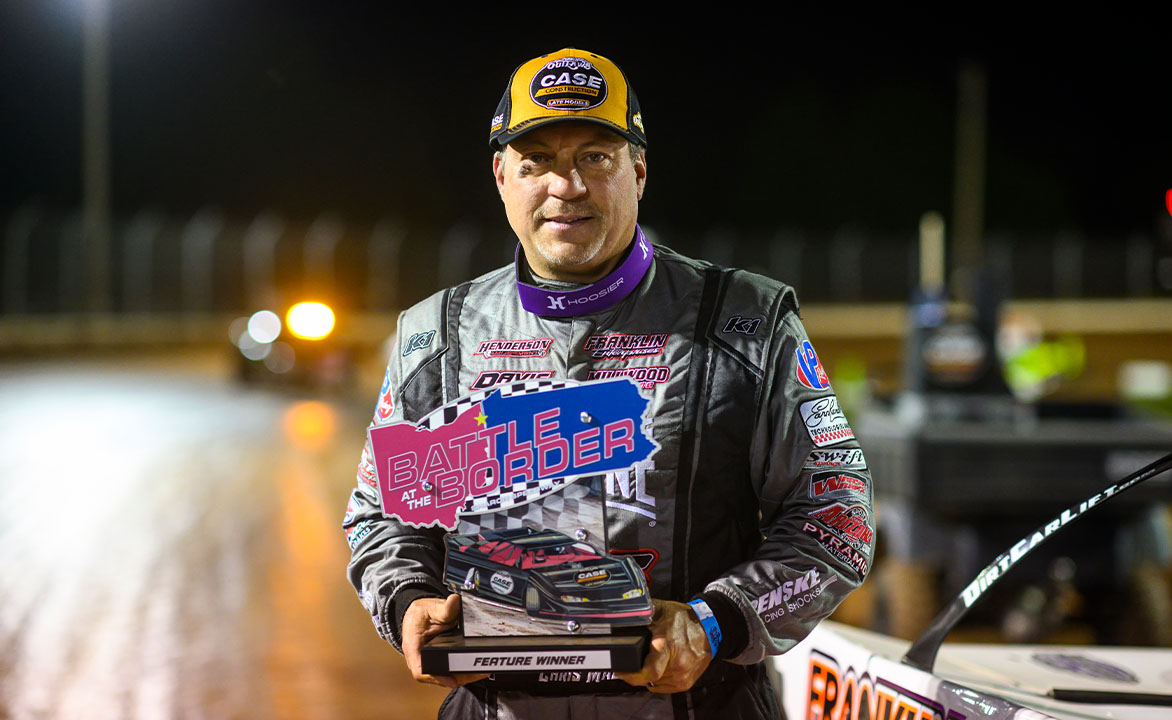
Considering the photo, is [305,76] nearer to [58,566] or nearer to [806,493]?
[58,566]

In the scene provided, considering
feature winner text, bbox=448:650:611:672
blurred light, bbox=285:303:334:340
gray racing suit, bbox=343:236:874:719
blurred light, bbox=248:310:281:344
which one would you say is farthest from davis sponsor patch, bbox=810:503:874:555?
blurred light, bbox=248:310:281:344

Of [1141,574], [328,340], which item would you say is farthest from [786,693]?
[328,340]

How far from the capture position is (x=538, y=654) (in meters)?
2.00

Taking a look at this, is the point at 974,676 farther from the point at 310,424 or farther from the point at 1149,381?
the point at 1149,381

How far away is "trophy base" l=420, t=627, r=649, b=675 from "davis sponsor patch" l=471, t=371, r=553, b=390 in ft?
1.56

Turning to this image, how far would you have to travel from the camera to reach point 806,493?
7.37 ft

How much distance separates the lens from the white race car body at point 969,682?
8.59 ft

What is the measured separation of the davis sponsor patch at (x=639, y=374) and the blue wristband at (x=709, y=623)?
1.29 ft

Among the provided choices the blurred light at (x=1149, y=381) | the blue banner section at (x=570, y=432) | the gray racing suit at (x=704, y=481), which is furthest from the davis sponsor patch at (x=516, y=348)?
the blurred light at (x=1149, y=381)

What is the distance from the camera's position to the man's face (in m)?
2.31

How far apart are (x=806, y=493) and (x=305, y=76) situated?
806 inches

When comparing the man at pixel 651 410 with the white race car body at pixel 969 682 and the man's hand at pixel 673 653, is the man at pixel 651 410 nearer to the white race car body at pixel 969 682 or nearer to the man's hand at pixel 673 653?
the man's hand at pixel 673 653

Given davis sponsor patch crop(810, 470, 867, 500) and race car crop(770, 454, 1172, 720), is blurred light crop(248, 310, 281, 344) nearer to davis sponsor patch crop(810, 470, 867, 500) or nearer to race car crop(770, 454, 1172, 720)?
race car crop(770, 454, 1172, 720)

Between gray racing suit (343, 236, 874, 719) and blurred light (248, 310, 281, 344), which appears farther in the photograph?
blurred light (248, 310, 281, 344)
